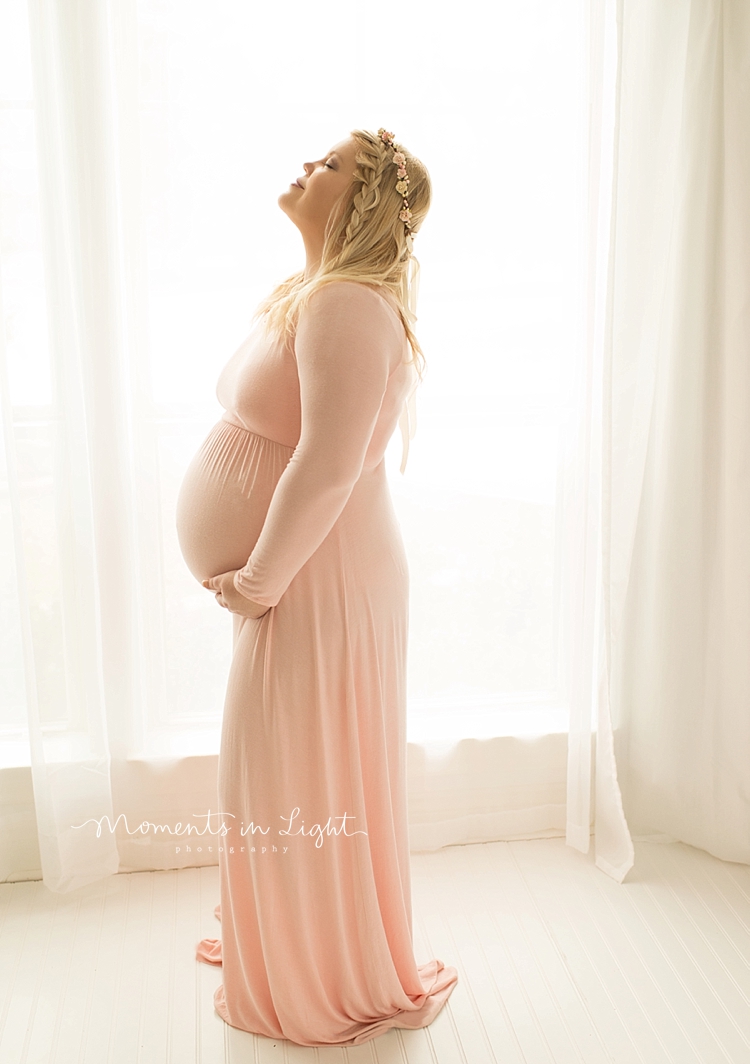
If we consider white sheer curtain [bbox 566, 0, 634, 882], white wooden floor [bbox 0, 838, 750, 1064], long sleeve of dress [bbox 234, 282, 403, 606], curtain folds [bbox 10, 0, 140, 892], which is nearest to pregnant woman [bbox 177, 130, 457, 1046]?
long sleeve of dress [bbox 234, 282, 403, 606]

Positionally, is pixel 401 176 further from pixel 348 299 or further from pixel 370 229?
pixel 348 299

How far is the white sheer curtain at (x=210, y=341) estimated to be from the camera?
74.2 inches

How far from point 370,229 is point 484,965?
1433 millimetres

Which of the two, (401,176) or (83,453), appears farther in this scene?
(83,453)

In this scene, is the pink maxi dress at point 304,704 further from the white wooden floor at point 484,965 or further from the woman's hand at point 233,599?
the white wooden floor at point 484,965

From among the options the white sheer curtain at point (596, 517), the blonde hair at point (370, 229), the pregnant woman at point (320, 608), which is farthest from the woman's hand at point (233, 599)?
the white sheer curtain at point (596, 517)

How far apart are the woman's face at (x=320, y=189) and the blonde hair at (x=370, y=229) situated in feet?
0.04

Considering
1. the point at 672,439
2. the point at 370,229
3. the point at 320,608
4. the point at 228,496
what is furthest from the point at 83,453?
the point at 672,439

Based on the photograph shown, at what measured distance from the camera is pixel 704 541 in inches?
86.2

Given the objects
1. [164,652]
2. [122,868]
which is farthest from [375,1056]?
[164,652]

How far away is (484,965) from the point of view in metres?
1.90

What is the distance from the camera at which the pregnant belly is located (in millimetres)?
1535

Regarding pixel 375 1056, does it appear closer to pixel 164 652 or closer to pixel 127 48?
pixel 164 652

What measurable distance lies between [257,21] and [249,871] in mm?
1642
